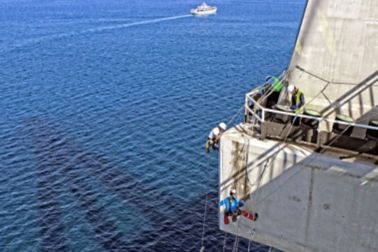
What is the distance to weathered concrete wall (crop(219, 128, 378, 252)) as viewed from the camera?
40.3ft

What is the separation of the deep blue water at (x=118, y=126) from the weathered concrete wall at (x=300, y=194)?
16.2 m

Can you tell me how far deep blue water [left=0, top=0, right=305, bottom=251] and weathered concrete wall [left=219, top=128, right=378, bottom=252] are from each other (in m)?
16.2

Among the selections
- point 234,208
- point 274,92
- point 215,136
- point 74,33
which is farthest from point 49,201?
point 74,33

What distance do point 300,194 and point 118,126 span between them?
35.9 metres

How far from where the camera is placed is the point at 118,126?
47.3 metres

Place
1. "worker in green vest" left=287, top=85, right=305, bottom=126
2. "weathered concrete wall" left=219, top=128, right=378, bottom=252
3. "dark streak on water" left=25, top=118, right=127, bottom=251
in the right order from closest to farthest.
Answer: "weathered concrete wall" left=219, top=128, right=378, bottom=252
"worker in green vest" left=287, top=85, right=305, bottom=126
"dark streak on water" left=25, top=118, right=127, bottom=251

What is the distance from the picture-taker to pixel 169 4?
148250 mm

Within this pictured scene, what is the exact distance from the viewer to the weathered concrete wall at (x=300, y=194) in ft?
40.3

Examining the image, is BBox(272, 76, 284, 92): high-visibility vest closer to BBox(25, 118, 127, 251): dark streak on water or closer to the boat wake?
BBox(25, 118, 127, 251): dark streak on water

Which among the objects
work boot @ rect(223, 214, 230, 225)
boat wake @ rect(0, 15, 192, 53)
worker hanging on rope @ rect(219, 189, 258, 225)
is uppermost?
worker hanging on rope @ rect(219, 189, 258, 225)

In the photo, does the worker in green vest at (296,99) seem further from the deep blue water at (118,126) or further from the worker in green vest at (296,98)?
the deep blue water at (118,126)

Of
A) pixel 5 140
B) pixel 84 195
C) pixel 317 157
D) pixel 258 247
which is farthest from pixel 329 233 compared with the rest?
pixel 5 140

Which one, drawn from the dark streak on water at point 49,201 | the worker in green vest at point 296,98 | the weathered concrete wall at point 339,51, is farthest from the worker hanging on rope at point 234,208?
the dark streak on water at point 49,201

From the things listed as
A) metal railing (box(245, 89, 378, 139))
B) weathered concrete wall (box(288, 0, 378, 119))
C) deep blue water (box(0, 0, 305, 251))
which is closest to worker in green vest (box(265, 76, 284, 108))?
metal railing (box(245, 89, 378, 139))
